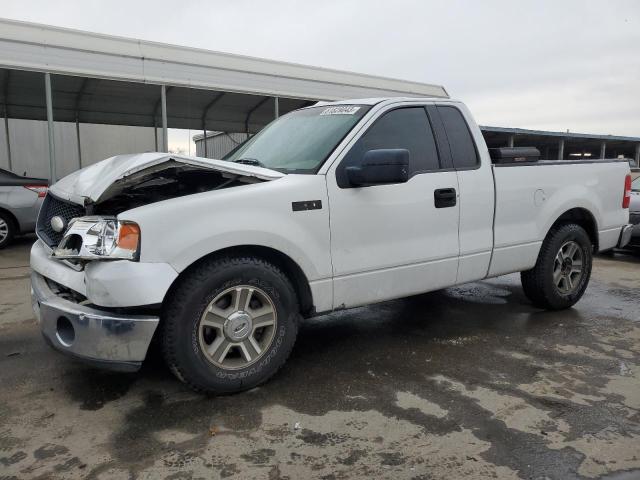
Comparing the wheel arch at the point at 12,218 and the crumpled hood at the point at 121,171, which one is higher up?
the crumpled hood at the point at 121,171

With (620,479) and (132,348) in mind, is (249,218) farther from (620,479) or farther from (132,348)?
(620,479)

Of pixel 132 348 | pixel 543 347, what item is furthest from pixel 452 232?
pixel 132 348

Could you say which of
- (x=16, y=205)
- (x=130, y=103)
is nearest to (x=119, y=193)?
(x=16, y=205)

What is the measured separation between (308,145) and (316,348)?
1.60 metres

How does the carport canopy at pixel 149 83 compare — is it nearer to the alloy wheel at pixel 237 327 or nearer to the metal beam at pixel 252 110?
the metal beam at pixel 252 110

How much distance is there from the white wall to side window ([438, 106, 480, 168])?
1331cm

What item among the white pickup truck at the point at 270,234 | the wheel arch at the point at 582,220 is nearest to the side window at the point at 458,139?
the white pickup truck at the point at 270,234

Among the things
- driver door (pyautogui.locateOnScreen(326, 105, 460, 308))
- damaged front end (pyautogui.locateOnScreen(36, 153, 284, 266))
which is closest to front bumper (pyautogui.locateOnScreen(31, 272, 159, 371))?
damaged front end (pyautogui.locateOnScreen(36, 153, 284, 266))

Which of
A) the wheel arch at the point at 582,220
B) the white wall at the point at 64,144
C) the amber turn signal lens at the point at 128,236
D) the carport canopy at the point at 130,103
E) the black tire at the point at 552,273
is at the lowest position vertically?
the black tire at the point at 552,273

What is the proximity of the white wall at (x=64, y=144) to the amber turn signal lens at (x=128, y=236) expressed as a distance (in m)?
14.1

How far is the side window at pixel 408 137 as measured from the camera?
3833 mm

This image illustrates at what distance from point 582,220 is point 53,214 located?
482cm

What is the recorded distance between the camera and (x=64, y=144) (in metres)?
17.4

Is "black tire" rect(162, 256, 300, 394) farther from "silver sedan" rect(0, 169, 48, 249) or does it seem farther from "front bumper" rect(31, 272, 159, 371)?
"silver sedan" rect(0, 169, 48, 249)
